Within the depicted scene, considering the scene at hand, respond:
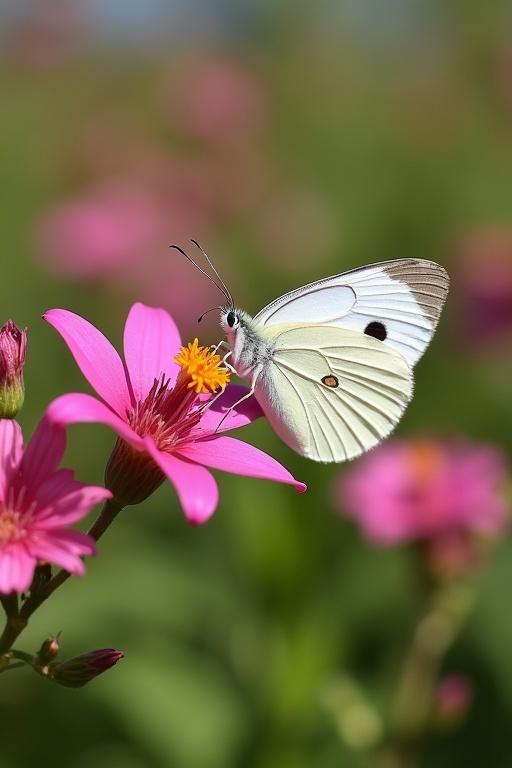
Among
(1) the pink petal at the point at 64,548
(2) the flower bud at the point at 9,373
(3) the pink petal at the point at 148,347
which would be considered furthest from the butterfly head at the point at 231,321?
(1) the pink petal at the point at 64,548

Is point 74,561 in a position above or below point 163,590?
above

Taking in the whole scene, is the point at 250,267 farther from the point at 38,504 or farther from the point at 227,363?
the point at 38,504

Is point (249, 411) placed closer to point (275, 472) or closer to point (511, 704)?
point (275, 472)

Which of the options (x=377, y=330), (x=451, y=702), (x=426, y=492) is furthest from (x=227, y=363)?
(x=426, y=492)

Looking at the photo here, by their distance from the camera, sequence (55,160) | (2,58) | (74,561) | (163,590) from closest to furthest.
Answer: (74,561), (163,590), (55,160), (2,58)

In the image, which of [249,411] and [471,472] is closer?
[249,411]

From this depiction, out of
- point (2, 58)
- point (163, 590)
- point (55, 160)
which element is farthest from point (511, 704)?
point (2, 58)

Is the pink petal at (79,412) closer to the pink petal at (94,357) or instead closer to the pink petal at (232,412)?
the pink petal at (94,357)
